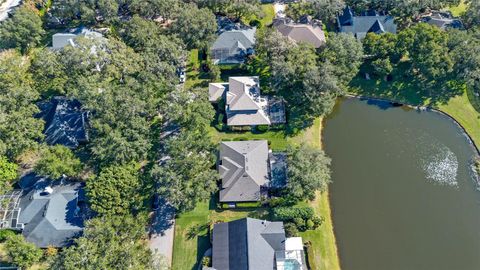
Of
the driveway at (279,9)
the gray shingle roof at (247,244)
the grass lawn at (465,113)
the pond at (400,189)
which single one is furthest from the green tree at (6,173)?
the grass lawn at (465,113)

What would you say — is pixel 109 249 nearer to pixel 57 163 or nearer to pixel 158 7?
pixel 57 163

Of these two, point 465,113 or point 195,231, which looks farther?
point 465,113

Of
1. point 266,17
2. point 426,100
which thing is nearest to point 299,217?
point 426,100

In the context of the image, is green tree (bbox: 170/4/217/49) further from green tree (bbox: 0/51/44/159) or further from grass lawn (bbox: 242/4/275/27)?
green tree (bbox: 0/51/44/159)

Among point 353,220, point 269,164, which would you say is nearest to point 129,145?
point 269,164

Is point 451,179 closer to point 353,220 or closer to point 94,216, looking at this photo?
point 353,220
